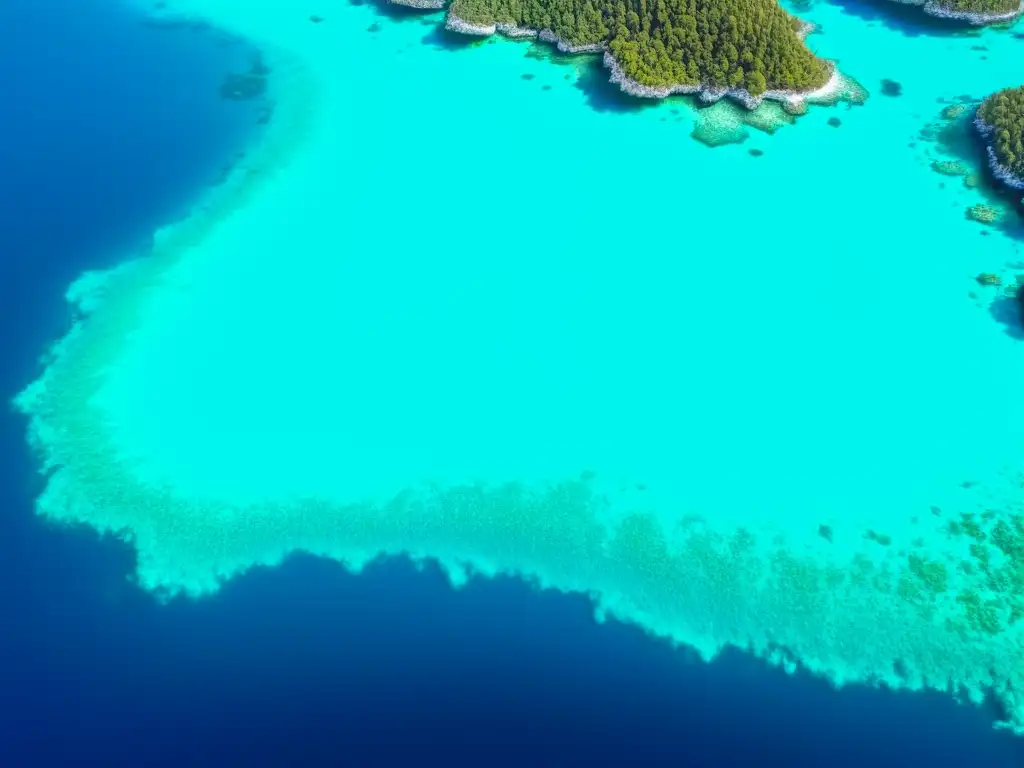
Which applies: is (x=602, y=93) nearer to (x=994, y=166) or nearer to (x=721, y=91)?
(x=721, y=91)

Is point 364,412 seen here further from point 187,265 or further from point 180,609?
point 187,265

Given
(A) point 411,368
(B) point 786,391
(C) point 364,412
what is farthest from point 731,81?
(C) point 364,412

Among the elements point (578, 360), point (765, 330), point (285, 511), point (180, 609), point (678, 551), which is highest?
point (765, 330)

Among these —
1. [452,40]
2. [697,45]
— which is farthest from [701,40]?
[452,40]

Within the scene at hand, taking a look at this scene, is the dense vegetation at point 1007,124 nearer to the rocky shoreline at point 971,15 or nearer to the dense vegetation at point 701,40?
the dense vegetation at point 701,40

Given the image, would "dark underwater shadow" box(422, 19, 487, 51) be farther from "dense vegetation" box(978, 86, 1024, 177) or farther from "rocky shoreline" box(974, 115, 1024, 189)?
"dense vegetation" box(978, 86, 1024, 177)

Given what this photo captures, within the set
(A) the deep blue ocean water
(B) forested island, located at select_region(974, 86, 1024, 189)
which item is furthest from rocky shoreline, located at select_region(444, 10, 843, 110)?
(A) the deep blue ocean water
